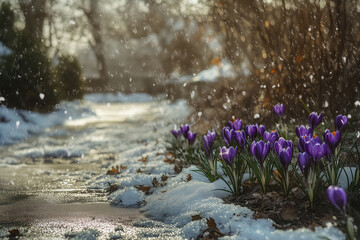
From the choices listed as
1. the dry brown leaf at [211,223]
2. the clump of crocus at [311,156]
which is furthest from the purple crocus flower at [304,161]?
the dry brown leaf at [211,223]

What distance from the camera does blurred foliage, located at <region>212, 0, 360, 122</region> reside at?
511 centimetres

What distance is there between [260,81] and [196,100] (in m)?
3.25

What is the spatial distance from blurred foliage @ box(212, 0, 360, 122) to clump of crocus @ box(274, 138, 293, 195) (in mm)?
2683

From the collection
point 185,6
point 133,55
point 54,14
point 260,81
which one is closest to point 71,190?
point 260,81

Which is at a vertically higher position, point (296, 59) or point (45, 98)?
point (45, 98)

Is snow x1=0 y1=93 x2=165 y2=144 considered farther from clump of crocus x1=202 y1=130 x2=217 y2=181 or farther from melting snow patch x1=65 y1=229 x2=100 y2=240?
melting snow patch x1=65 y1=229 x2=100 y2=240

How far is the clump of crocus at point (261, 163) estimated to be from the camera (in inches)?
116

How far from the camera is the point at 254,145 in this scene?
2.95 metres

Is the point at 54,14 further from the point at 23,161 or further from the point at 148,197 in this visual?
the point at 148,197

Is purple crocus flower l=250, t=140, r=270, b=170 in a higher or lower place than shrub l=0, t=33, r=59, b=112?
lower

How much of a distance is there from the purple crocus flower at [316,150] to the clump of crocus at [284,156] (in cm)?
15

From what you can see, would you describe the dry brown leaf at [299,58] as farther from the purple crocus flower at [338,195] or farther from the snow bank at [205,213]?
the purple crocus flower at [338,195]

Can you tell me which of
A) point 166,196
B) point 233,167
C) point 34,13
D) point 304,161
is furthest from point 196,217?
point 34,13

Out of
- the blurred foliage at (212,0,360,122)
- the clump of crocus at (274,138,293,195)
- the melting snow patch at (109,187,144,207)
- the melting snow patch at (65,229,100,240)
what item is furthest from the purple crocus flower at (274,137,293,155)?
the blurred foliage at (212,0,360,122)
